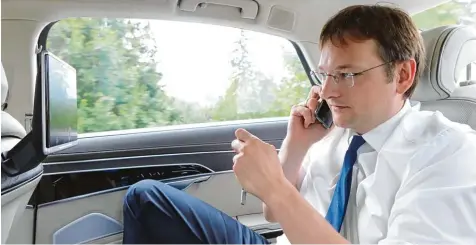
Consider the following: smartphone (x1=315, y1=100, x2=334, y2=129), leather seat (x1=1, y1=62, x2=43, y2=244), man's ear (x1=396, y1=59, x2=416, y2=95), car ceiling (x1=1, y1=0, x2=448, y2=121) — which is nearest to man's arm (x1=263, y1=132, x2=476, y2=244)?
man's ear (x1=396, y1=59, x2=416, y2=95)

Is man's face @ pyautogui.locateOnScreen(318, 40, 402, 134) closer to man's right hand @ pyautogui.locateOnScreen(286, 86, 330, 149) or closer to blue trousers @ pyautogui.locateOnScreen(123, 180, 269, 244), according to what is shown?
man's right hand @ pyautogui.locateOnScreen(286, 86, 330, 149)

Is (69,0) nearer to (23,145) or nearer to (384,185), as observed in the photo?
(23,145)

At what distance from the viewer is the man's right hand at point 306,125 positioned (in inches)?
46.6

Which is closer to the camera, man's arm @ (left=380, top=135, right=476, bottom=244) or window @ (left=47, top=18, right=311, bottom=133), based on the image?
man's arm @ (left=380, top=135, right=476, bottom=244)

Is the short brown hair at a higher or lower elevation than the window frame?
higher

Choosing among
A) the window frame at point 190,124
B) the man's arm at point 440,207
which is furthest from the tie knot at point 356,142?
the window frame at point 190,124

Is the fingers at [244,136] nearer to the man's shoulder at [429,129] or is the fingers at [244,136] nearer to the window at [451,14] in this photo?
the man's shoulder at [429,129]

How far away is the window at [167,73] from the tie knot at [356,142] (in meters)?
0.60

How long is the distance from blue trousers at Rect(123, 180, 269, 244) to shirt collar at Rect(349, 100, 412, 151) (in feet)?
1.39

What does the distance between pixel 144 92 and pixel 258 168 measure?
797mm

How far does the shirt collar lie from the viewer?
39.4 inches

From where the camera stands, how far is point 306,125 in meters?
1.20

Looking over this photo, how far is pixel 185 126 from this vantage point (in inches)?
63.7

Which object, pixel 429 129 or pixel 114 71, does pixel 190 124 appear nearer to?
pixel 114 71
